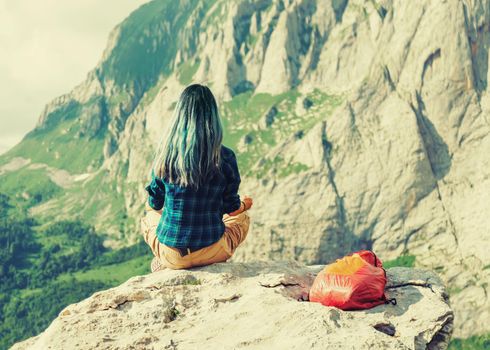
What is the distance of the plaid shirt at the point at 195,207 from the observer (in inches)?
540

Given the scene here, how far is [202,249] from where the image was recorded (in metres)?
14.3

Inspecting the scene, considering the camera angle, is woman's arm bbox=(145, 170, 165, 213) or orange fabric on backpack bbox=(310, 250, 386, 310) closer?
orange fabric on backpack bbox=(310, 250, 386, 310)

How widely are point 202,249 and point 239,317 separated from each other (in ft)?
9.61

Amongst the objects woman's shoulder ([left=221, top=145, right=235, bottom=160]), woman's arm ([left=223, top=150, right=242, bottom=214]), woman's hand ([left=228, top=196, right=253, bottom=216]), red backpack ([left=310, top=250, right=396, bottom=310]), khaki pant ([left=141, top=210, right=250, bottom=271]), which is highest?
woman's shoulder ([left=221, top=145, right=235, bottom=160])

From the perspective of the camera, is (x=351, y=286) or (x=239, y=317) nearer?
(x=239, y=317)

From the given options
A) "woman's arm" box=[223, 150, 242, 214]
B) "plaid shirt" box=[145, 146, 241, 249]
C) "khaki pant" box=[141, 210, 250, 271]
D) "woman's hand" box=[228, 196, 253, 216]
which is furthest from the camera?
"woman's hand" box=[228, 196, 253, 216]

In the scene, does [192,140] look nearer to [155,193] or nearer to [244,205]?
[155,193]

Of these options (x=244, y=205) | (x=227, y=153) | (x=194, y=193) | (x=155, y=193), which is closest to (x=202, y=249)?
(x=194, y=193)

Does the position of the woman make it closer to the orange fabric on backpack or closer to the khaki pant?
the khaki pant

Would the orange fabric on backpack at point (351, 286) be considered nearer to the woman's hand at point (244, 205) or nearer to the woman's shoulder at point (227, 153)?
the woman's hand at point (244, 205)

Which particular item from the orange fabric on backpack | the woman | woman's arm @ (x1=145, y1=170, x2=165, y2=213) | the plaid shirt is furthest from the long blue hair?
the orange fabric on backpack

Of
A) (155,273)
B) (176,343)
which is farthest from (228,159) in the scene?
(176,343)

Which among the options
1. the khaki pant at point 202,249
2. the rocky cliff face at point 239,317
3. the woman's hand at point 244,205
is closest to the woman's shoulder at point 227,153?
the woman's hand at point 244,205

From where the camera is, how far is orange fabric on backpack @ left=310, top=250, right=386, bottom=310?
12.2 meters
